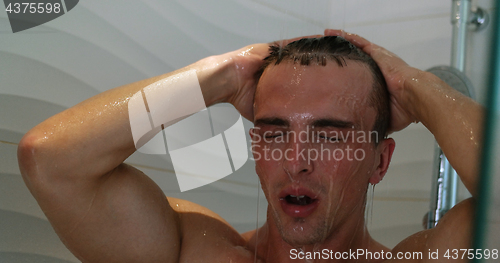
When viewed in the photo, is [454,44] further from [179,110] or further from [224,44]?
[179,110]

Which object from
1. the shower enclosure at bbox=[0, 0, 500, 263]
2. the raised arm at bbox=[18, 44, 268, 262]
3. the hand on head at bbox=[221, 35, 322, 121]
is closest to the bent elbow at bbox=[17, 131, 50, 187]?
the raised arm at bbox=[18, 44, 268, 262]

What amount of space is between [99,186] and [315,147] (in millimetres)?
448

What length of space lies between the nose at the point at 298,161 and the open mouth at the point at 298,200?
0.05 m

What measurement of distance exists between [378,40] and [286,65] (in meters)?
0.61

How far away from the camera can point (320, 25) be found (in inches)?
56.2

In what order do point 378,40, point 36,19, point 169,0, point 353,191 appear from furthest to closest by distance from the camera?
1. point 378,40
2. point 169,0
3. point 36,19
4. point 353,191

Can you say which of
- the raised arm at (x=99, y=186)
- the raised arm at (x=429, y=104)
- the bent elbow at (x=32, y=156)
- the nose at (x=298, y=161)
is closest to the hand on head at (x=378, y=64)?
the raised arm at (x=429, y=104)

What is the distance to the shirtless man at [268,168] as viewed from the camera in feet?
2.65

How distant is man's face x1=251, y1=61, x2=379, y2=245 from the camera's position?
847mm

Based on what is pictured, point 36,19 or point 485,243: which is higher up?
point 36,19

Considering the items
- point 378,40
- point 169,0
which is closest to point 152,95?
point 169,0

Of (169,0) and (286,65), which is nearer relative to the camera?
(286,65)

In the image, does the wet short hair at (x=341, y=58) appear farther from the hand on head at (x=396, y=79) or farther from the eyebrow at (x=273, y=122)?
the eyebrow at (x=273, y=122)

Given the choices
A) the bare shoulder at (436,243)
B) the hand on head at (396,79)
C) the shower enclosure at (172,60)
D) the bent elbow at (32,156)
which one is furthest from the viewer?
the shower enclosure at (172,60)
